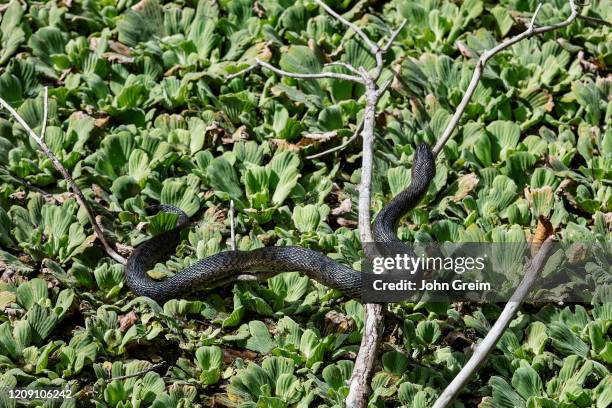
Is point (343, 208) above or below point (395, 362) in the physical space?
above

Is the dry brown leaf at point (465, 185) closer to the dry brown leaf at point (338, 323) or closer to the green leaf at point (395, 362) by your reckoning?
the dry brown leaf at point (338, 323)

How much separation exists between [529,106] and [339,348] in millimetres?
2254

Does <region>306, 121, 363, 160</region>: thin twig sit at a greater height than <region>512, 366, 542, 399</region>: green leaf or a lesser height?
greater

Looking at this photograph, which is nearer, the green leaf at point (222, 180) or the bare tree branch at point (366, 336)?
the bare tree branch at point (366, 336)

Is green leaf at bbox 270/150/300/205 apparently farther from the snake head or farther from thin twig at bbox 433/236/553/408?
thin twig at bbox 433/236/553/408

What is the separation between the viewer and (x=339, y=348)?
4051mm

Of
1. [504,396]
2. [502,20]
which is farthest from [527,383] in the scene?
[502,20]

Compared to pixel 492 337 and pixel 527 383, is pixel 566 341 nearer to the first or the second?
pixel 527 383

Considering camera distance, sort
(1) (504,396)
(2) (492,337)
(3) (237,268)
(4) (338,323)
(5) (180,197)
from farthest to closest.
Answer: (5) (180,197) → (3) (237,268) → (4) (338,323) → (1) (504,396) → (2) (492,337)

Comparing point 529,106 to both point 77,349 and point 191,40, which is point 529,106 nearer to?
point 191,40

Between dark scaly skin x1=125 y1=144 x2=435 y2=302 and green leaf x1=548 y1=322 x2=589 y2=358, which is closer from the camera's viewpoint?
green leaf x1=548 y1=322 x2=589 y2=358

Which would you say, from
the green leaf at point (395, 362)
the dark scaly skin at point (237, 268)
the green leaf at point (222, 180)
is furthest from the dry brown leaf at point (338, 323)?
the green leaf at point (222, 180)

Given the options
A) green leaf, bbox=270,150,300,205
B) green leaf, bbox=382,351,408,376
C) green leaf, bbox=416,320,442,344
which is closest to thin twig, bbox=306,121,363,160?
green leaf, bbox=270,150,300,205

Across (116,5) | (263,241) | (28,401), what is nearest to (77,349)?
(28,401)
